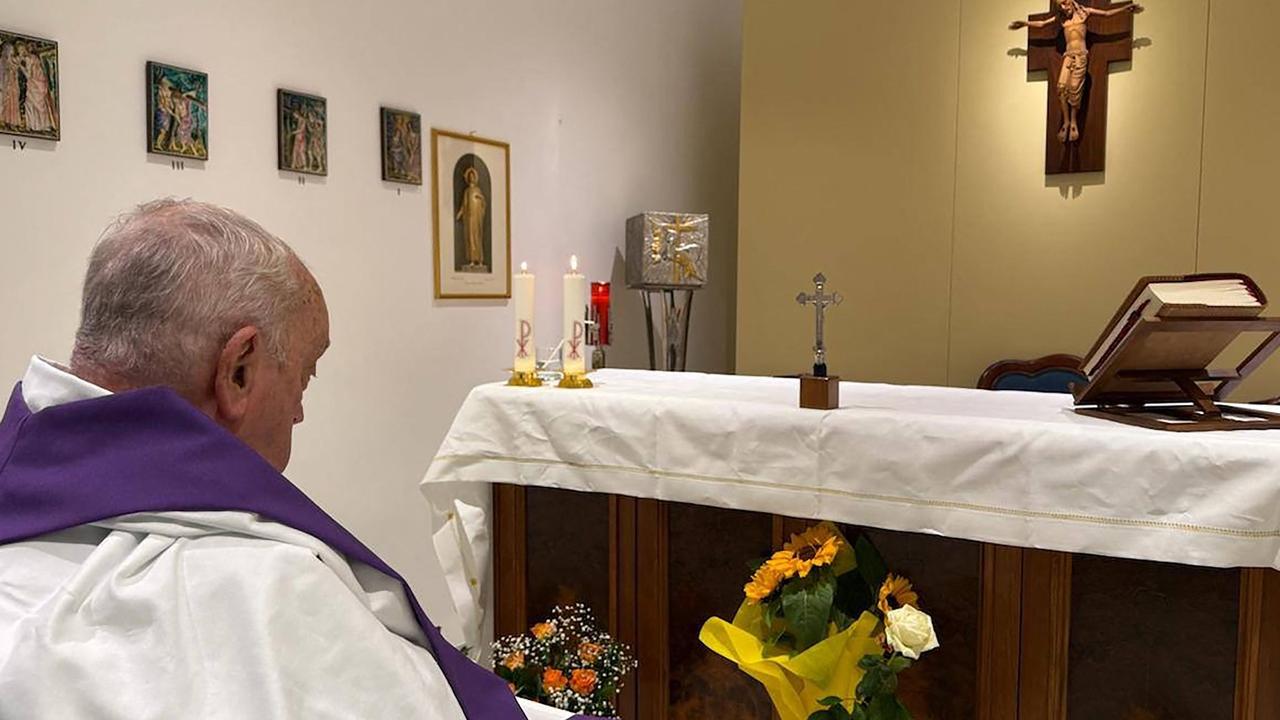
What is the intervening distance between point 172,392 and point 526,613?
1738mm

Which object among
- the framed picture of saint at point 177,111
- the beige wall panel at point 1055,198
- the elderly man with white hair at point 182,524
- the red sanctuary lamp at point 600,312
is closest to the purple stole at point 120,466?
the elderly man with white hair at point 182,524

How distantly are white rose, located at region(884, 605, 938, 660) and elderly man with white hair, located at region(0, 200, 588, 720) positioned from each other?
1.00 meters

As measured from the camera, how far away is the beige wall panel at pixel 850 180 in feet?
15.0

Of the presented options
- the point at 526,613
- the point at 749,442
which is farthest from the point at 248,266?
the point at 526,613

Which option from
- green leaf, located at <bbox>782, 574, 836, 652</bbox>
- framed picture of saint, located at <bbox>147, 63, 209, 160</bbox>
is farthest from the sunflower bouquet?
framed picture of saint, located at <bbox>147, 63, 209, 160</bbox>

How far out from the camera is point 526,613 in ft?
8.68

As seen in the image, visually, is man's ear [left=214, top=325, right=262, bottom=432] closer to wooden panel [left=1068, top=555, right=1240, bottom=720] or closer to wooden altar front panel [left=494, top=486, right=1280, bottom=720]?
wooden altar front panel [left=494, top=486, right=1280, bottom=720]

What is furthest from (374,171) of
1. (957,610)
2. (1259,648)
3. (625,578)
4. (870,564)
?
(1259,648)

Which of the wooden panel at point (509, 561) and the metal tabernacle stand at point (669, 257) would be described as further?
the metal tabernacle stand at point (669, 257)

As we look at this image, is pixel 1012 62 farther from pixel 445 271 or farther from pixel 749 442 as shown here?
pixel 749 442

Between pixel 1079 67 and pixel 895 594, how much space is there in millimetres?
3025

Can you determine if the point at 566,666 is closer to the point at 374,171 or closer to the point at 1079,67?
the point at 374,171

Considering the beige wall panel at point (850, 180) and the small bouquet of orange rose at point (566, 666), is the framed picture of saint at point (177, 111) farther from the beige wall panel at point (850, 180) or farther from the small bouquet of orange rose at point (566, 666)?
the beige wall panel at point (850, 180)

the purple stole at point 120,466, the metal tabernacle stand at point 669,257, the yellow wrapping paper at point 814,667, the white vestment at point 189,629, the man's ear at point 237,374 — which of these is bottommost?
the yellow wrapping paper at point 814,667
